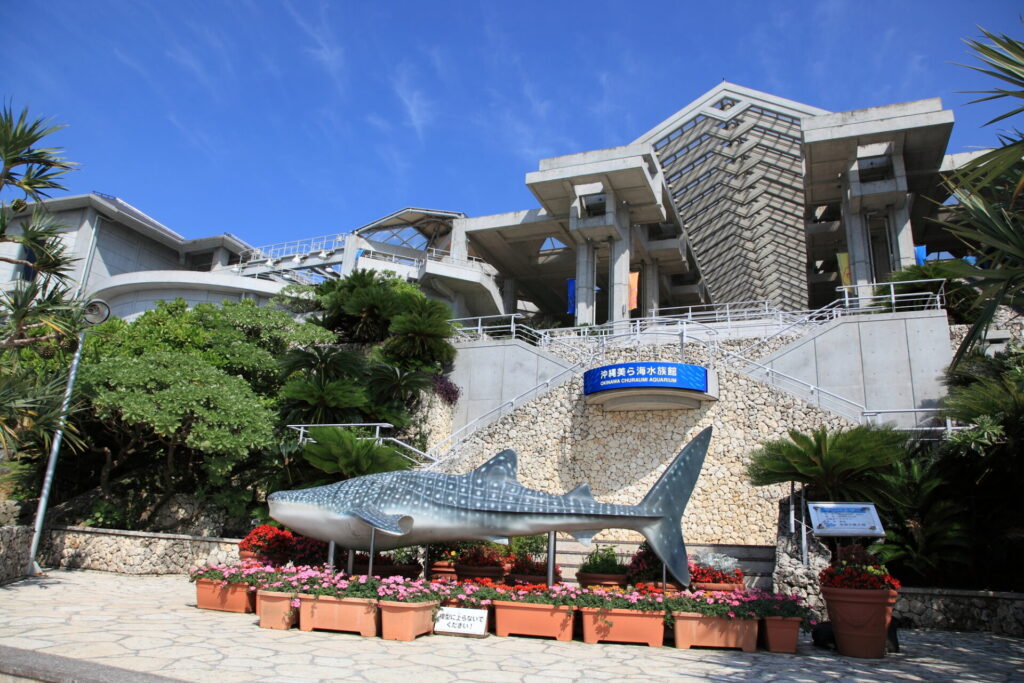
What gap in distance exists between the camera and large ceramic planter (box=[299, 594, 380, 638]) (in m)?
8.36

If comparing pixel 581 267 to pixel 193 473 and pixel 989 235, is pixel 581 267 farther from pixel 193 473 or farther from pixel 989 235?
pixel 989 235

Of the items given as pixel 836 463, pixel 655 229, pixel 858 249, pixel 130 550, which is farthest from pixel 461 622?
pixel 655 229

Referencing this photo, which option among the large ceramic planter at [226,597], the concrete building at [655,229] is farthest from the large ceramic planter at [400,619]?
the concrete building at [655,229]

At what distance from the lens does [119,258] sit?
40.8 meters

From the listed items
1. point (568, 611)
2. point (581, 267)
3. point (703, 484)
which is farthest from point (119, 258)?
point (568, 611)

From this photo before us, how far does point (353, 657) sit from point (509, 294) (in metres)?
37.0

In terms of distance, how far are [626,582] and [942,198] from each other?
3231 cm

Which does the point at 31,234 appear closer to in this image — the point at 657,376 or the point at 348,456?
the point at 348,456

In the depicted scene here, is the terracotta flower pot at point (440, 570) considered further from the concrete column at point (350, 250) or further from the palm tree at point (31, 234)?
the concrete column at point (350, 250)

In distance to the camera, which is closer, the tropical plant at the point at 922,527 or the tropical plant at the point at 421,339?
the tropical plant at the point at 922,527

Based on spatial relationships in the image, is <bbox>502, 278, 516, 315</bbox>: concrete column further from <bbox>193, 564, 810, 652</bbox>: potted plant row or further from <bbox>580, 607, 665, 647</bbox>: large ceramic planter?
<bbox>580, 607, 665, 647</bbox>: large ceramic planter

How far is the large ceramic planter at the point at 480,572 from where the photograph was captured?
11.4 m

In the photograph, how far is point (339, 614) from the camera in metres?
8.48

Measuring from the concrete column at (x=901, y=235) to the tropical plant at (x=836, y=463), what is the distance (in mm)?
19733
